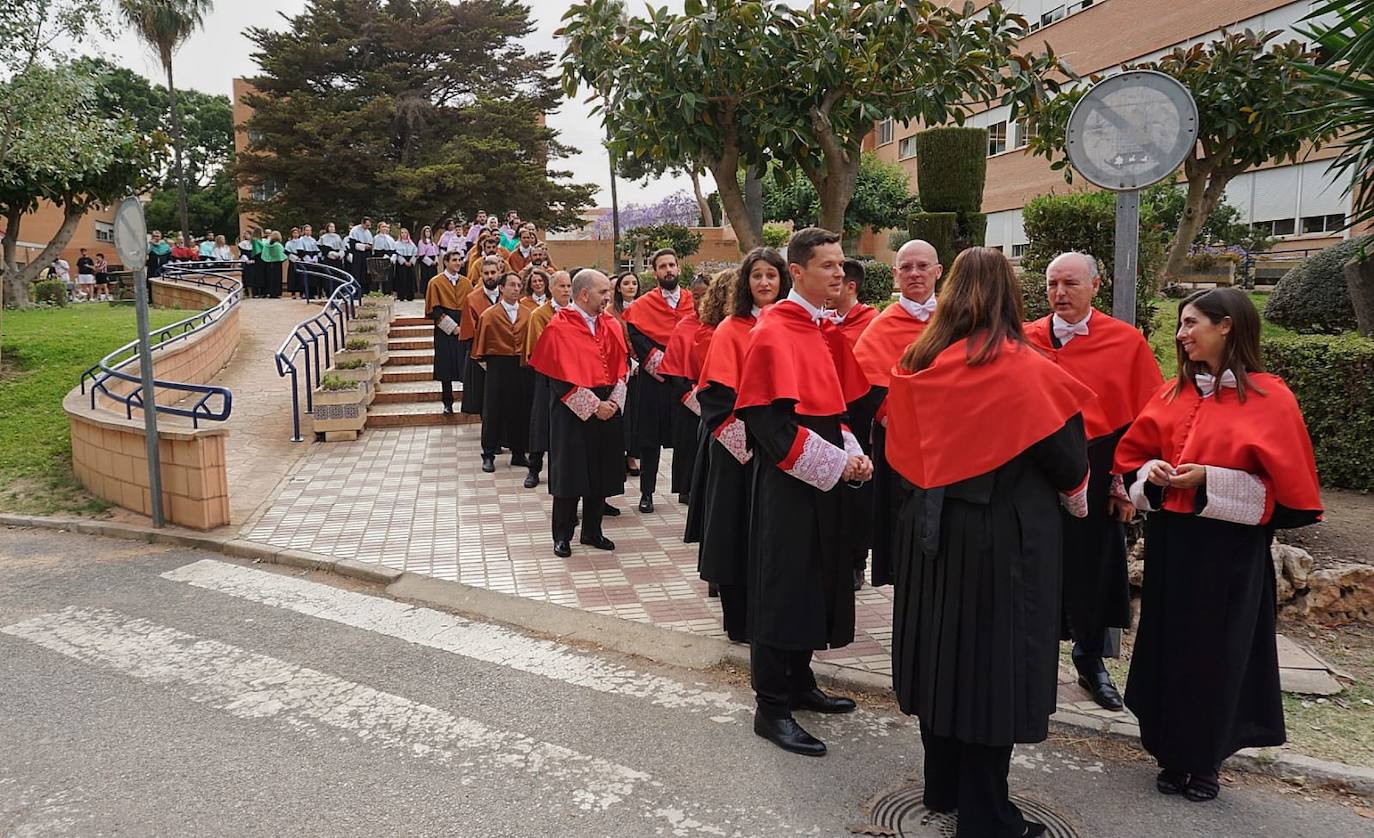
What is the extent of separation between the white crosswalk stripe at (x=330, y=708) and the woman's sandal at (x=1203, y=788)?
183 centimetres

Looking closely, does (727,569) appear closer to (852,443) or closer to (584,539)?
(852,443)

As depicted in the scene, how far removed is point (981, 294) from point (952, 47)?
22.7 ft

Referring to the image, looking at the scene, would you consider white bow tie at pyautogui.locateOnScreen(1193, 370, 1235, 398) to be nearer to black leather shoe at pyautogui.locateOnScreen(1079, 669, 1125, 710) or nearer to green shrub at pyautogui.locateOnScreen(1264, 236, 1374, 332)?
black leather shoe at pyautogui.locateOnScreen(1079, 669, 1125, 710)

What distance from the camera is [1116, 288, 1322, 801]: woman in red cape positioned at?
357 cm


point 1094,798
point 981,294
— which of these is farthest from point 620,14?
point 1094,798

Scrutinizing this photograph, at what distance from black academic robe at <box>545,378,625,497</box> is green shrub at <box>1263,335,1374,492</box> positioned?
504 centimetres

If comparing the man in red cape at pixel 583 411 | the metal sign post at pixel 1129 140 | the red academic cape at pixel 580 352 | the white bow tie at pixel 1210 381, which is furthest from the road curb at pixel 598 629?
the metal sign post at pixel 1129 140

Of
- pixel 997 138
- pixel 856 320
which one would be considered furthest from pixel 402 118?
pixel 856 320

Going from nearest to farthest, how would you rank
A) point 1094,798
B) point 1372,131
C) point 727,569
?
point 1094,798 < point 727,569 < point 1372,131

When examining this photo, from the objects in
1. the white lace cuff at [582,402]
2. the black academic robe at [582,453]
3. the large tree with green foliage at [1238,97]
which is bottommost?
the black academic robe at [582,453]

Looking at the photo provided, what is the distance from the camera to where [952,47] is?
921cm

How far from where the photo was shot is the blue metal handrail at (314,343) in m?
11.9

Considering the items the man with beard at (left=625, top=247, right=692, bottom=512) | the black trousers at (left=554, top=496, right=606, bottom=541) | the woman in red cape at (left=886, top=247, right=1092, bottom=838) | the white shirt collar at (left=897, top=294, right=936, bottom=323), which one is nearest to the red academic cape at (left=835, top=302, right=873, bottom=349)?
the white shirt collar at (left=897, top=294, right=936, bottom=323)

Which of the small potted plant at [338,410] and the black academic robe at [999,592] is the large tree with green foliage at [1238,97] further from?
the small potted plant at [338,410]
